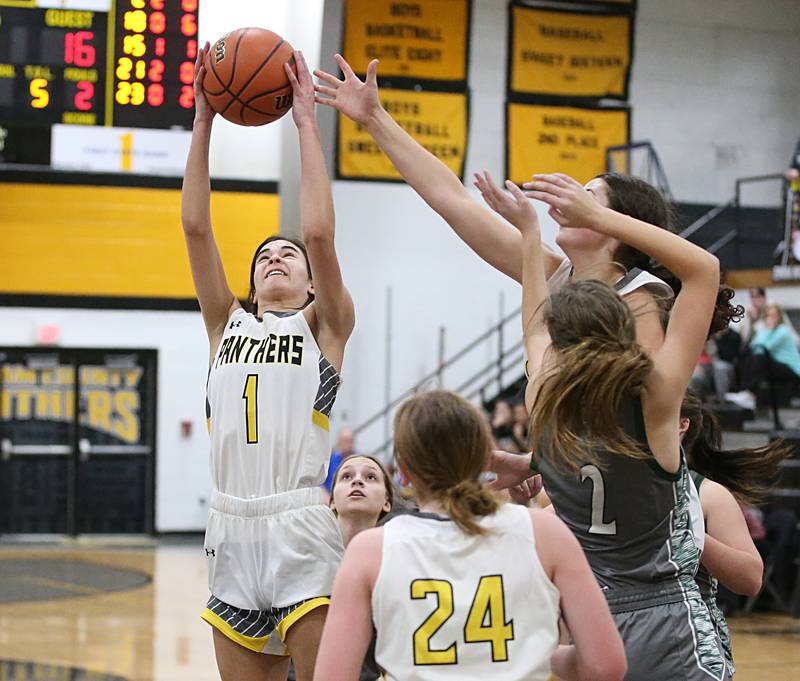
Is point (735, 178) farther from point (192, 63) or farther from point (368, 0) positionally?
point (192, 63)

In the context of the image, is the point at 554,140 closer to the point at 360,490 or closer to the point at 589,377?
the point at 360,490

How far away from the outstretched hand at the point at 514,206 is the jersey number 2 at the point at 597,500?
581 millimetres

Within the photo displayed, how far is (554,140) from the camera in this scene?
1195cm

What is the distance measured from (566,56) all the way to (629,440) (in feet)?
33.3

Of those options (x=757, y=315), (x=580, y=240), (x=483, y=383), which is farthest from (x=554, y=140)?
(x=580, y=240)

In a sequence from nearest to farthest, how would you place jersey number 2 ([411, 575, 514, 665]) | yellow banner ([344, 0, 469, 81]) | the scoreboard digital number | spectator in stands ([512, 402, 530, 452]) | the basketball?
1. jersey number 2 ([411, 575, 514, 665])
2. the basketball
3. the scoreboard digital number
4. spectator in stands ([512, 402, 530, 452])
5. yellow banner ([344, 0, 469, 81])

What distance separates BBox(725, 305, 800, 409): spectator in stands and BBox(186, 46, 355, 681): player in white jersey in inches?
356

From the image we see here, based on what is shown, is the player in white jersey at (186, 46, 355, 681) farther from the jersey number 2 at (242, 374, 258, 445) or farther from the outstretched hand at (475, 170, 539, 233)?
the outstretched hand at (475, 170, 539, 233)

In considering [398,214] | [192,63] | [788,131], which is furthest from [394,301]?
[192,63]

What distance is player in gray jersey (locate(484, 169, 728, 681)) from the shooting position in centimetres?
229

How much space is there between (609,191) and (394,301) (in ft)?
38.1

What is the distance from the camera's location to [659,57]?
49.4ft

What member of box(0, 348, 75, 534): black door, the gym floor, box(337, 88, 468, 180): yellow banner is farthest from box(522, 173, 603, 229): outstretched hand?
box(0, 348, 75, 534): black door

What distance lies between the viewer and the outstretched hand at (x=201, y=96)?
3.26 metres
